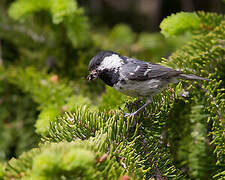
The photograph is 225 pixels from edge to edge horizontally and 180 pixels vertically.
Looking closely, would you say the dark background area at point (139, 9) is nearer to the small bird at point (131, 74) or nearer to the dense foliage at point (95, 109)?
the dense foliage at point (95, 109)

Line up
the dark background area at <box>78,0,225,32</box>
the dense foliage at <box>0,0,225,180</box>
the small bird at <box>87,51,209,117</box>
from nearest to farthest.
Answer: the dense foliage at <box>0,0,225,180</box>, the small bird at <box>87,51,209,117</box>, the dark background area at <box>78,0,225,32</box>

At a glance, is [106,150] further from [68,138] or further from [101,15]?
[101,15]

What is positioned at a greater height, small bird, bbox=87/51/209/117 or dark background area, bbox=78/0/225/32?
dark background area, bbox=78/0/225/32

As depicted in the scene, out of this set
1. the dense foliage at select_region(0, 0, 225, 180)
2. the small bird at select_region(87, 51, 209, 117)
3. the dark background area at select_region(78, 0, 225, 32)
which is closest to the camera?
the dense foliage at select_region(0, 0, 225, 180)

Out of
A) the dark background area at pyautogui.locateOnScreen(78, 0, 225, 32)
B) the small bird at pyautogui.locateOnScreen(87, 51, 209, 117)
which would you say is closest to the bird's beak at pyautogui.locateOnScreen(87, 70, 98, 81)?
the small bird at pyautogui.locateOnScreen(87, 51, 209, 117)

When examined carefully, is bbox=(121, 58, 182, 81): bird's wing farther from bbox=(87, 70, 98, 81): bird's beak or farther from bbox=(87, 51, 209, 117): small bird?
bbox=(87, 70, 98, 81): bird's beak

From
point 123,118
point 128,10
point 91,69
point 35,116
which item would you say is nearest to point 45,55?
point 35,116

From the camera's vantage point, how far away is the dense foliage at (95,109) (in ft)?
2.40

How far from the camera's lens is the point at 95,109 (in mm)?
1068

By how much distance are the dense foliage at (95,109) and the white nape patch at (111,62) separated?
0.42ft

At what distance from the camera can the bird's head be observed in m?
1.29

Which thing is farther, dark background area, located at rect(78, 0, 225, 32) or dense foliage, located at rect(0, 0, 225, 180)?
dark background area, located at rect(78, 0, 225, 32)

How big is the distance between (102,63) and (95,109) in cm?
33

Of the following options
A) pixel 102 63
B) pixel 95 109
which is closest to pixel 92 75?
pixel 102 63
